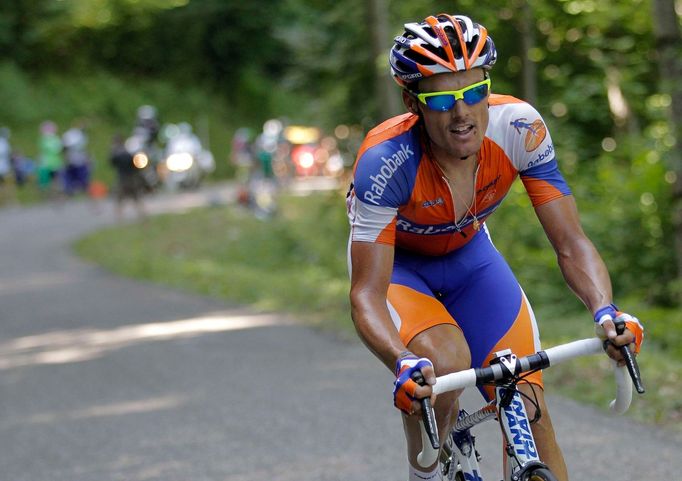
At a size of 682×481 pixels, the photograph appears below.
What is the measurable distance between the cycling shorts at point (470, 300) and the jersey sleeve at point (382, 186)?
0.30 metres

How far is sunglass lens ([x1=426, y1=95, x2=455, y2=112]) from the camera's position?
12.4 feet

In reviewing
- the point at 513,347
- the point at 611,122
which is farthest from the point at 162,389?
the point at 611,122

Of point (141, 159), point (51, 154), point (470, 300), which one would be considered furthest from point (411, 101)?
point (51, 154)

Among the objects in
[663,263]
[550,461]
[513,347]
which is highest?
[513,347]

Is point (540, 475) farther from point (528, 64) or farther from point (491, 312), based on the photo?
point (528, 64)

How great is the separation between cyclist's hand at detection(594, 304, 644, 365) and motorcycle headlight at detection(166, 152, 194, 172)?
2919cm

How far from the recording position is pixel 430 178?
4012mm

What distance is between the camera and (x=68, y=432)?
759 centimetres

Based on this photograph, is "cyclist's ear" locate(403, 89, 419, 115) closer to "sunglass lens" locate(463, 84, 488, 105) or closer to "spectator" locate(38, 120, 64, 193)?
"sunglass lens" locate(463, 84, 488, 105)

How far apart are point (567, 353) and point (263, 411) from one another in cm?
461

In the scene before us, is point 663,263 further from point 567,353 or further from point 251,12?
point 251,12

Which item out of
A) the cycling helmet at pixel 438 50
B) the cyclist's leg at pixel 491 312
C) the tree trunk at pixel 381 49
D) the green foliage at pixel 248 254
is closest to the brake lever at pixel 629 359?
the cyclist's leg at pixel 491 312

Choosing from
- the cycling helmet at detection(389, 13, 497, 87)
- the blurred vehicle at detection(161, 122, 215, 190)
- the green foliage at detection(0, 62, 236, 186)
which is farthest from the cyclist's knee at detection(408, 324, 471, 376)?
the green foliage at detection(0, 62, 236, 186)

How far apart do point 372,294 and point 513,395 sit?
0.55m
